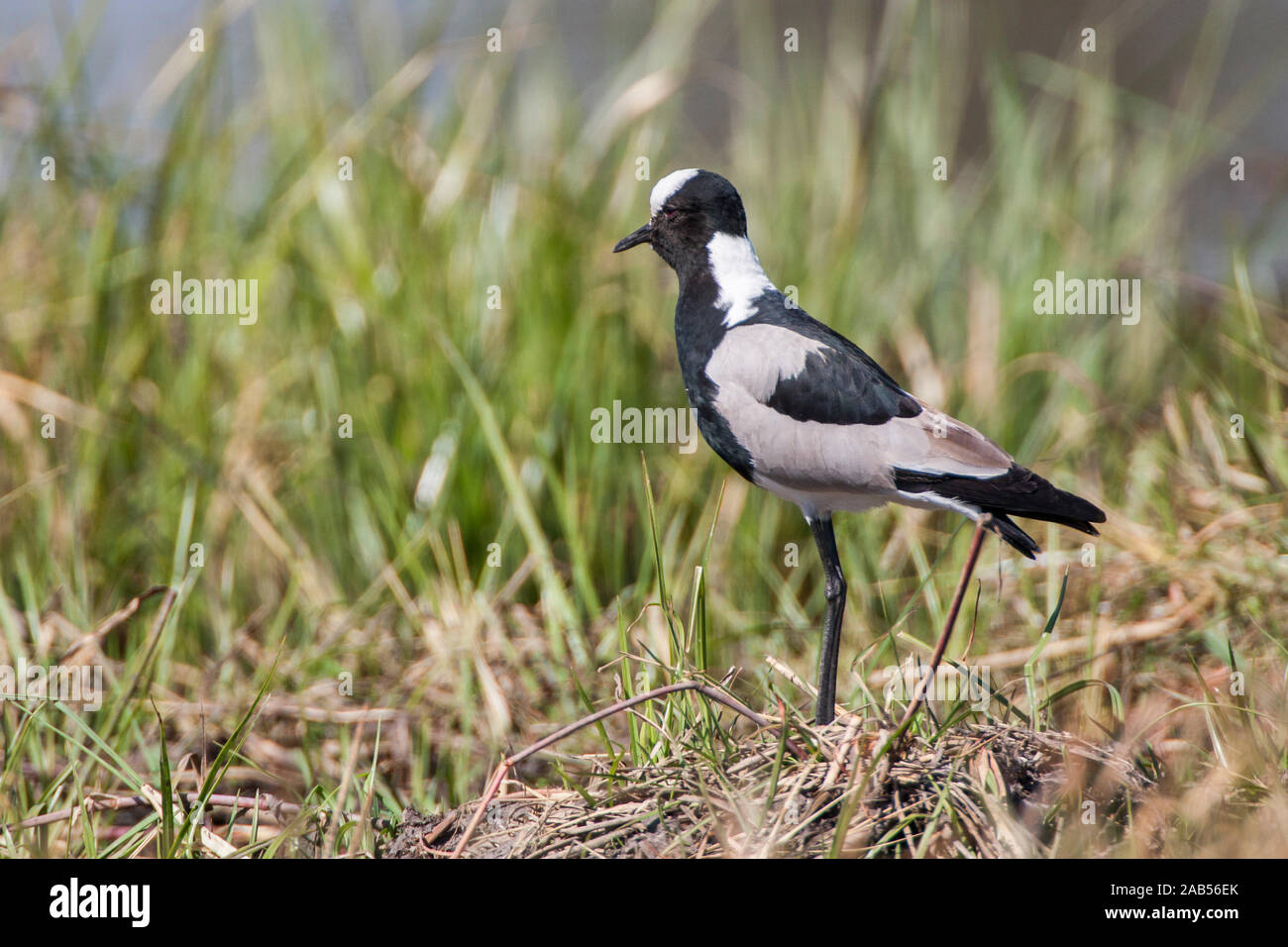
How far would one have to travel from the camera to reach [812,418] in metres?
2.91

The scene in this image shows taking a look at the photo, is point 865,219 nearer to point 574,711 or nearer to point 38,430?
point 574,711

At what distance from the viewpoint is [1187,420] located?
4824mm

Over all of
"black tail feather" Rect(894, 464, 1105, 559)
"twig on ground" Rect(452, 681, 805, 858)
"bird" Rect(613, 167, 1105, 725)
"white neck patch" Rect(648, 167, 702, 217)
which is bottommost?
"twig on ground" Rect(452, 681, 805, 858)

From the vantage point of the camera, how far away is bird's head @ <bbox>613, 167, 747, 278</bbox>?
3.20 meters

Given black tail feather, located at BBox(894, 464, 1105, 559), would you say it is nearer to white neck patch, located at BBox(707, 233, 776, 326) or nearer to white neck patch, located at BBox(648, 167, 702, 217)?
white neck patch, located at BBox(707, 233, 776, 326)

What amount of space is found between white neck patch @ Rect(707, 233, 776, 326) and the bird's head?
0.02 meters

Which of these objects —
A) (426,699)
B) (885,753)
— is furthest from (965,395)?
(885,753)

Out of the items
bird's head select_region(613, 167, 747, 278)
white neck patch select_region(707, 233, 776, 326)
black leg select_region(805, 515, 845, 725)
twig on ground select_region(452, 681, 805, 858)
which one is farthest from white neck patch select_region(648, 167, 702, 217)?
twig on ground select_region(452, 681, 805, 858)

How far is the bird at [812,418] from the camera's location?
2771mm

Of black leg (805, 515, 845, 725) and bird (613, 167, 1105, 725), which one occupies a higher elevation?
bird (613, 167, 1105, 725)

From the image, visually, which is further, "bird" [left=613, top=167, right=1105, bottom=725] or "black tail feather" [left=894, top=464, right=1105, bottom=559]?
"bird" [left=613, top=167, right=1105, bottom=725]

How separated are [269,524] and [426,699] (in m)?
1.06

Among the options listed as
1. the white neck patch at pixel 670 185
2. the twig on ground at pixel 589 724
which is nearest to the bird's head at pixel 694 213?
the white neck patch at pixel 670 185

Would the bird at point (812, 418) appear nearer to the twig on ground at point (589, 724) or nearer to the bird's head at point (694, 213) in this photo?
the bird's head at point (694, 213)
